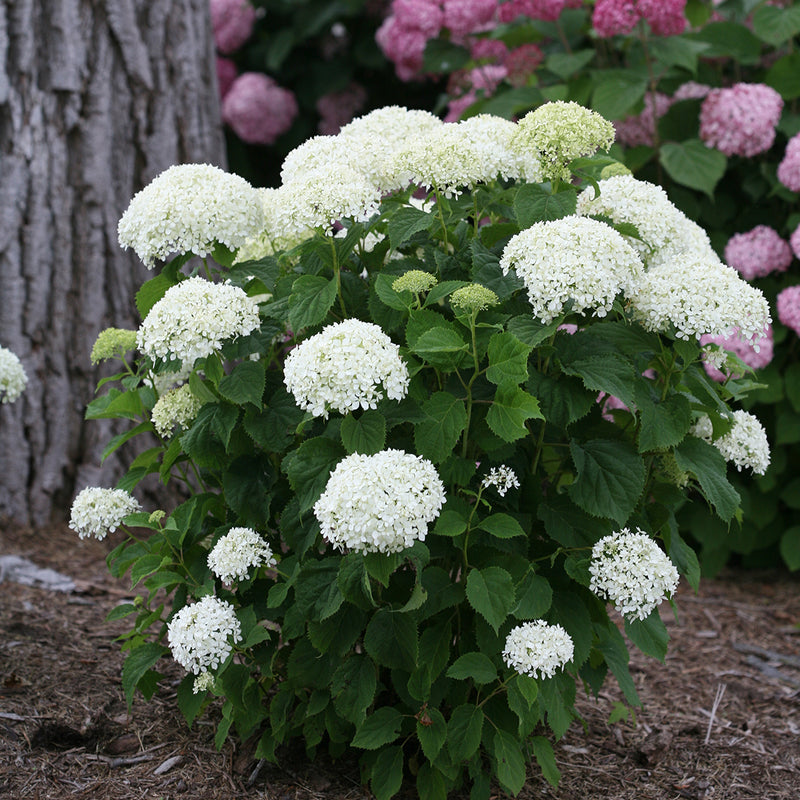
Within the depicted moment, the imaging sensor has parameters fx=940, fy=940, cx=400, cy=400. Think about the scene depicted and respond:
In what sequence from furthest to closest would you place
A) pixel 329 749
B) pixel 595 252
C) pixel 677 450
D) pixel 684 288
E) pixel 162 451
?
pixel 162 451 < pixel 329 749 < pixel 677 450 < pixel 684 288 < pixel 595 252

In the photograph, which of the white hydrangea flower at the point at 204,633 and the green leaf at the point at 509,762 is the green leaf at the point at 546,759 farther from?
the white hydrangea flower at the point at 204,633

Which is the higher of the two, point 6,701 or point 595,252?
point 595,252

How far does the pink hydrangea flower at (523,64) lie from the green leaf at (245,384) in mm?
2667

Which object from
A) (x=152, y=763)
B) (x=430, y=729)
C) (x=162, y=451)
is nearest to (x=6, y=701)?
(x=152, y=763)

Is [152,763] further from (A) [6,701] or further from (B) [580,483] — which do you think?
(B) [580,483]

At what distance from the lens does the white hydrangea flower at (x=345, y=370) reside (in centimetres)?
163

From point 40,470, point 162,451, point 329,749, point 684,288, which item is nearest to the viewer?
point 684,288

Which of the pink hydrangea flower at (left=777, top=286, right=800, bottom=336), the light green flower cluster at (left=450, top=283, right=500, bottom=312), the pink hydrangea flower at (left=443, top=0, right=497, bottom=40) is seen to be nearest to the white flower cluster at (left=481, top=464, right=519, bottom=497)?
the light green flower cluster at (left=450, top=283, right=500, bottom=312)

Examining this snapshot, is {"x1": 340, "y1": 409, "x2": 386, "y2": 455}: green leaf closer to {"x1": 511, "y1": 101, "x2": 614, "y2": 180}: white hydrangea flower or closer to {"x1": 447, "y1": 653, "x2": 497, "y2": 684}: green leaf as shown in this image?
{"x1": 447, "y1": 653, "x2": 497, "y2": 684}: green leaf

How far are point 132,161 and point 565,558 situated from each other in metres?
2.38

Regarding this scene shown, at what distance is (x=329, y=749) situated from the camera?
2105 millimetres

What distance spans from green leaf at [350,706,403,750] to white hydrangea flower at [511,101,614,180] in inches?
46.0

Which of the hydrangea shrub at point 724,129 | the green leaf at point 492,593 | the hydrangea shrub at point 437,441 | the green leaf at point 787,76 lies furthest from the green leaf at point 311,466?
the green leaf at point 787,76

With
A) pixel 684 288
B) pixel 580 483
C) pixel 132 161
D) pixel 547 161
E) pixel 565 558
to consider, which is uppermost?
pixel 132 161
